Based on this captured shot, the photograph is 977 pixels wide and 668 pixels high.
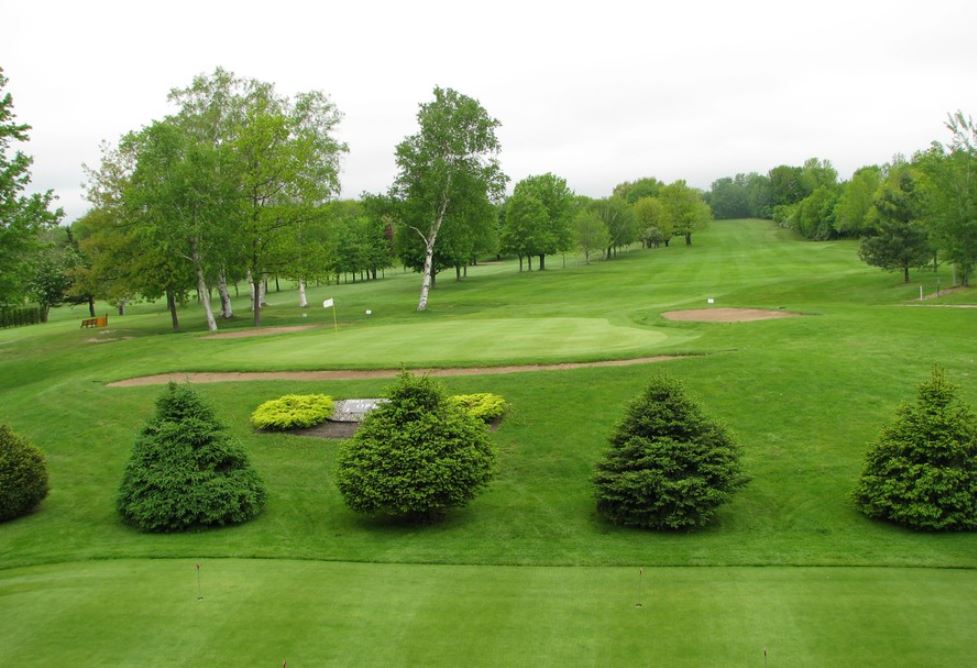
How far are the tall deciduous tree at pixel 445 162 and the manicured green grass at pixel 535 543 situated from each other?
23.3 metres

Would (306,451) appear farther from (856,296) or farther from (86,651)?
(856,296)

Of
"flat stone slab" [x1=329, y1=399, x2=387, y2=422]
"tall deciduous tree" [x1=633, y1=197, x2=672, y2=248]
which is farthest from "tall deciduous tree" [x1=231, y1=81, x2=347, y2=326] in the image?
"tall deciduous tree" [x1=633, y1=197, x2=672, y2=248]

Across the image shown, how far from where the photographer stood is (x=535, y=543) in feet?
41.4

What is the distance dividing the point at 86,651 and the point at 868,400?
17222 millimetres

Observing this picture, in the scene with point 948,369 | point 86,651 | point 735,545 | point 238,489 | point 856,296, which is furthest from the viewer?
point 856,296

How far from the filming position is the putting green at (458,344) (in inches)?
942

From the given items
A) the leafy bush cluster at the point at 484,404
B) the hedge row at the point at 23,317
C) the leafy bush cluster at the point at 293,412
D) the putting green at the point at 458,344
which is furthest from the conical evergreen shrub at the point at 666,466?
the hedge row at the point at 23,317

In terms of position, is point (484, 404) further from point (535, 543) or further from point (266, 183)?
point (266, 183)

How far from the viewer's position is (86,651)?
9.00 meters

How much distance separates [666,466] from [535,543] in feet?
8.84

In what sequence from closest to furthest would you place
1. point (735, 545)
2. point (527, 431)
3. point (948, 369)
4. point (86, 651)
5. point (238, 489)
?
1. point (86, 651)
2. point (735, 545)
3. point (238, 489)
4. point (527, 431)
5. point (948, 369)

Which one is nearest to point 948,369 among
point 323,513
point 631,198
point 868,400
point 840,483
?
point 868,400

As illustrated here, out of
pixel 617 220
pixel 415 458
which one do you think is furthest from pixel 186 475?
pixel 617 220

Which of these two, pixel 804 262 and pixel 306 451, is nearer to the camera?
pixel 306 451
